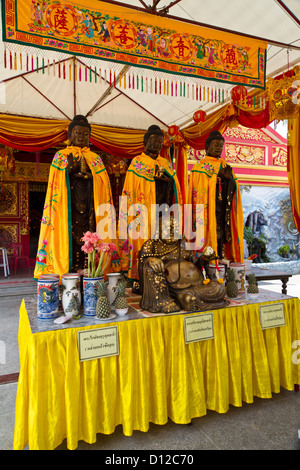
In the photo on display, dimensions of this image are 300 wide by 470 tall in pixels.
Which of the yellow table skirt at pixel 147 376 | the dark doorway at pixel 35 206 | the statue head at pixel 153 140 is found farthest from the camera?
the dark doorway at pixel 35 206

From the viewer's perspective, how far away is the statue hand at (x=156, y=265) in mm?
1989

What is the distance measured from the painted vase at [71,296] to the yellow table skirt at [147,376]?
0.19 metres

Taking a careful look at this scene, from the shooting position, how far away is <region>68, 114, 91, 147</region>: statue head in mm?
2498

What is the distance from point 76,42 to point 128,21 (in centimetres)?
46

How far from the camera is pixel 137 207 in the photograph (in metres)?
2.88

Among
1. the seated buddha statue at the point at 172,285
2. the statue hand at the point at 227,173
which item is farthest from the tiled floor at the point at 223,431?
the statue hand at the point at 227,173

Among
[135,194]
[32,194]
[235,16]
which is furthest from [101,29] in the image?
[32,194]

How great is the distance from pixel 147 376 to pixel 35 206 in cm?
803

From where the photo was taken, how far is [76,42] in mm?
2174

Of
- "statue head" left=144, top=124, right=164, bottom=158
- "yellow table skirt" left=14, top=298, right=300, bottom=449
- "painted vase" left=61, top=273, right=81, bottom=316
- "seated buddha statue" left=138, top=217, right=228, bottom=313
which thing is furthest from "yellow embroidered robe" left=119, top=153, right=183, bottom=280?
"yellow table skirt" left=14, top=298, right=300, bottom=449

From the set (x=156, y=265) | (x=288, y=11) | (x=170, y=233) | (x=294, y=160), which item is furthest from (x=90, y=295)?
(x=288, y=11)

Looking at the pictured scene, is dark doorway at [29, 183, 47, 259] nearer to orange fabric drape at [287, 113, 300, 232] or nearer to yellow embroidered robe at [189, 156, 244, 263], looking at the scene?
yellow embroidered robe at [189, 156, 244, 263]

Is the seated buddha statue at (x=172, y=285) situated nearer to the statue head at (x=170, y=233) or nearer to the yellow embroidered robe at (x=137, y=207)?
the statue head at (x=170, y=233)

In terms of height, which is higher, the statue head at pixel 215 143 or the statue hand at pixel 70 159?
the statue head at pixel 215 143
